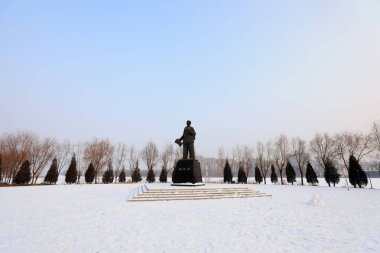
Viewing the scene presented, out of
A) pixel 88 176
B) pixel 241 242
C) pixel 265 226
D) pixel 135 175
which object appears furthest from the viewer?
pixel 135 175

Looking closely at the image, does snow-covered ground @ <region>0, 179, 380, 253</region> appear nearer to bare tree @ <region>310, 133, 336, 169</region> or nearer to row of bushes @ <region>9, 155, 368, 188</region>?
row of bushes @ <region>9, 155, 368, 188</region>

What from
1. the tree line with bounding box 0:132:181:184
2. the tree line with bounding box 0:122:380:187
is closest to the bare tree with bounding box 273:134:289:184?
the tree line with bounding box 0:122:380:187

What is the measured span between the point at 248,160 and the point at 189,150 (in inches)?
1480

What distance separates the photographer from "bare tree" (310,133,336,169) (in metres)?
39.4

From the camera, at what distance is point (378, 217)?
868cm

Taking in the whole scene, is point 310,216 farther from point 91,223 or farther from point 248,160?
point 248,160

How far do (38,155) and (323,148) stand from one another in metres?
53.9

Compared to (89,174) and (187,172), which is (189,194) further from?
(89,174)

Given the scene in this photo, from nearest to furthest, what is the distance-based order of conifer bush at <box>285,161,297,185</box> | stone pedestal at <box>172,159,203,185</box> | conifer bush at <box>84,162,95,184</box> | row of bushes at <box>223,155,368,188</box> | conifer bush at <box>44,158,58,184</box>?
1. stone pedestal at <box>172,159,203,185</box>
2. row of bushes at <box>223,155,368,188</box>
3. conifer bush at <box>44,158,58,184</box>
4. conifer bush at <box>285,161,297,185</box>
5. conifer bush at <box>84,162,95,184</box>

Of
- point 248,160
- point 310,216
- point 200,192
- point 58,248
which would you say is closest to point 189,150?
point 200,192

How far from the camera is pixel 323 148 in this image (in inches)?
1614

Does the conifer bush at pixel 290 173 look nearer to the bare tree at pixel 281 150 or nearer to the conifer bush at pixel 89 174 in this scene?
the bare tree at pixel 281 150

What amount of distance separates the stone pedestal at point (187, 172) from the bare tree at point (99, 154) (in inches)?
1127

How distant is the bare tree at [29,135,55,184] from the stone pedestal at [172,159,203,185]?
103 feet
